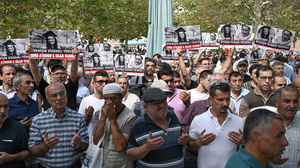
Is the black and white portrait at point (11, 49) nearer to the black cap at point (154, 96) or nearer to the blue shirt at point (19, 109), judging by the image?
the blue shirt at point (19, 109)

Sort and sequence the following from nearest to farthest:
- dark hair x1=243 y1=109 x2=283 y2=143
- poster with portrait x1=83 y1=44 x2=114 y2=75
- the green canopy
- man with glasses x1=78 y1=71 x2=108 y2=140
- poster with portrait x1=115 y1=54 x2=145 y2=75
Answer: dark hair x1=243 y1=109 x2=283 y2=143 → man with glasses x1=78 y1=71 x2=108 y2=140 → poster with portrait x1=83 y1=44 x2=114 y2=75 → poster with portrait x1=115 y1=54 x2=145 y2=75 → the green canopy

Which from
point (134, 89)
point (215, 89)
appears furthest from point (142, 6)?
point (215, 89)

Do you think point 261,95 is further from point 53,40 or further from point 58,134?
point 53,40

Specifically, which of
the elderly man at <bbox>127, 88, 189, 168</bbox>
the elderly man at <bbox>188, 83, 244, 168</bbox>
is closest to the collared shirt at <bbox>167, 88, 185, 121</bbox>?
the elderly man at <bbox>188, 83, 244, 168</bbox>

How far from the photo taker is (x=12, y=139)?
3.94 m

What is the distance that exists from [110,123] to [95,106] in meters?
1.47

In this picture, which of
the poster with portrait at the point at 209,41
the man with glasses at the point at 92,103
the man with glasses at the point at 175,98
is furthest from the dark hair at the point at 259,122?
the poster with portrait at the point at 209,41

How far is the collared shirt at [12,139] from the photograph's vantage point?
12.8 ft

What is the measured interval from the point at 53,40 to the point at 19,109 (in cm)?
207

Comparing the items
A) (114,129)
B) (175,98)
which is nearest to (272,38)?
(175,98)

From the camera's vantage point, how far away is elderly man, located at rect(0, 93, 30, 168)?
3.89m

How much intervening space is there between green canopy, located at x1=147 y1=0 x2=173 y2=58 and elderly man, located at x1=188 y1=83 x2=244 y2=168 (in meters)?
7.41

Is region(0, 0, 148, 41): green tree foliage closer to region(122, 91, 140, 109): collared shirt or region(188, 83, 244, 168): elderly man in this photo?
region(122, 91, 140, 109): collared shirt

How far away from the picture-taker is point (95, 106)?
5.31m
